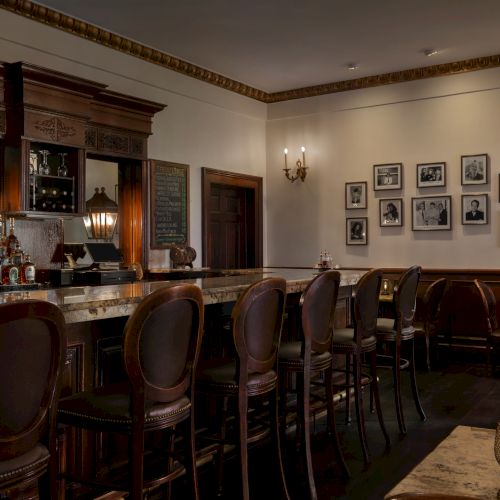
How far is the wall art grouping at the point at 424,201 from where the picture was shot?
22.3ft

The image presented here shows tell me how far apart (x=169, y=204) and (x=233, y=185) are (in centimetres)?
132

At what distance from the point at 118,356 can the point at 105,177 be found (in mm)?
3854

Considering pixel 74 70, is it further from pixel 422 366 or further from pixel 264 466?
pixel 422 366

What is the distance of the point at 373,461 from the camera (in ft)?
11.6

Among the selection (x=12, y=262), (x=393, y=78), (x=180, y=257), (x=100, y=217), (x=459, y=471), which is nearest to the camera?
(x=459, y=471)

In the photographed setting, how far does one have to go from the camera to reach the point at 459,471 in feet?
4.44

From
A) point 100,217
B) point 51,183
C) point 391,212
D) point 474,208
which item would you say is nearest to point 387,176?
point 391,212

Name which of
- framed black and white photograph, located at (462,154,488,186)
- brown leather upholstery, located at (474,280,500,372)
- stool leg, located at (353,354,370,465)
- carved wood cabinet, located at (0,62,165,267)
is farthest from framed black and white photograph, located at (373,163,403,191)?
stool leg, located at (353,354,370,465)

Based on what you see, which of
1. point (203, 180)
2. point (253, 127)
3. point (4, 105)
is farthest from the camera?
point (253, 127)

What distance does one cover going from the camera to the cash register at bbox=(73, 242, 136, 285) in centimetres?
545

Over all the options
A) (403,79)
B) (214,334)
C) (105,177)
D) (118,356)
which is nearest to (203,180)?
(105,177)

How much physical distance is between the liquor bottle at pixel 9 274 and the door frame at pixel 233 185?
2.60 m

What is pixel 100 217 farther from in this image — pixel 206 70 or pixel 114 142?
pixel 206 70

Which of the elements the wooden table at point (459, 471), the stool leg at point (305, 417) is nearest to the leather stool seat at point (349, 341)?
the stool leg at point (305, 417)
